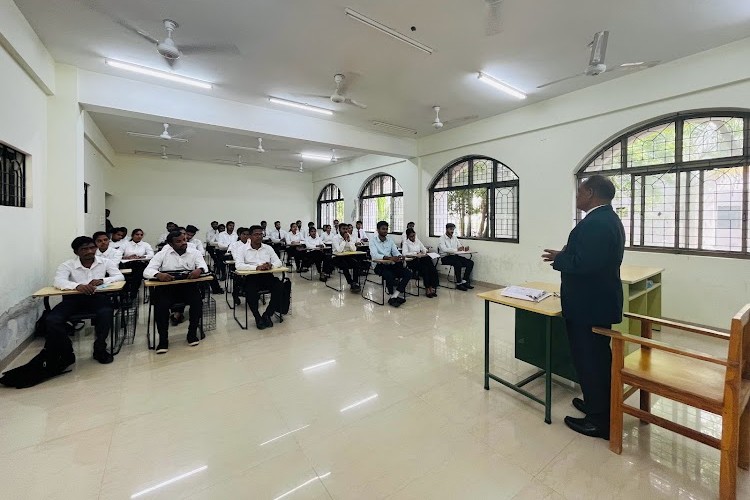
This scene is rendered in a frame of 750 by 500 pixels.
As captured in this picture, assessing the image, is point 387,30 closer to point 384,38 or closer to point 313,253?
point 384,38

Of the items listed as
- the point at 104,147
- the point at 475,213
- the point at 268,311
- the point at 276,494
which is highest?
the point at 104,147

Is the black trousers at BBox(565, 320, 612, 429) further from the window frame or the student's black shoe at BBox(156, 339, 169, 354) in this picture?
the window frame

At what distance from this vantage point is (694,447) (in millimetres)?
2070

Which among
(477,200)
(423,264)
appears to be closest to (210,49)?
(423,264)

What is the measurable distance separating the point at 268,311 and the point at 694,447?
168 inches

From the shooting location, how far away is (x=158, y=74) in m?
4.43

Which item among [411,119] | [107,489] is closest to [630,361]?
[107,489]

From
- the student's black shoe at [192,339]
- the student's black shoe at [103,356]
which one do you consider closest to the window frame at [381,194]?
the student's black shoe at [192,339]

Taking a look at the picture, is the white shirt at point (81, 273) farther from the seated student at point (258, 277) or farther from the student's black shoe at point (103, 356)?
the seated student at point (258, 277)

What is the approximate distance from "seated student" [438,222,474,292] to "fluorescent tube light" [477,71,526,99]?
8.84 ft

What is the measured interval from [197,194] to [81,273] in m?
8.23

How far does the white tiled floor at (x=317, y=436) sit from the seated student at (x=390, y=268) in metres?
2.24

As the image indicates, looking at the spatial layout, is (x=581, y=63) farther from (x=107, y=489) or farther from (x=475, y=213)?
(x=107, y=489)

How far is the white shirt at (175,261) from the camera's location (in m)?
3.94
